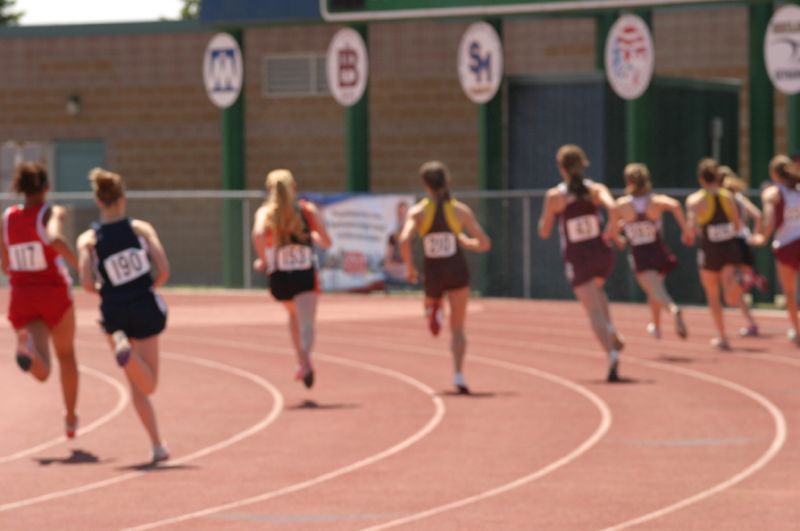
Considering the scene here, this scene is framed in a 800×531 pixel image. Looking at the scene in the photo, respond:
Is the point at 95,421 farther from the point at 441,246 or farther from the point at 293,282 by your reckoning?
the point at 441,246

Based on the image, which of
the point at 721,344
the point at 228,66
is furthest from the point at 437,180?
the point at 228,66

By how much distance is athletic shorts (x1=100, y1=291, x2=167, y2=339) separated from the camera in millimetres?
13336

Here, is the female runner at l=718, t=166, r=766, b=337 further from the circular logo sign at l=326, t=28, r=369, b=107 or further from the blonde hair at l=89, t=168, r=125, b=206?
the circular logo sign at l=326, t=28, r=369, b=107

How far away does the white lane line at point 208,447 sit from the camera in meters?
11.6

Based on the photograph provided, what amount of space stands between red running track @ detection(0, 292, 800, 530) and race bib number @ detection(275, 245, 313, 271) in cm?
111

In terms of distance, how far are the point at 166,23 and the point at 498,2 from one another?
1204 centimetres

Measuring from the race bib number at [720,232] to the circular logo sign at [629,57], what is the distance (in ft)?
31.0

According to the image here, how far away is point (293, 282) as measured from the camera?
17.3m

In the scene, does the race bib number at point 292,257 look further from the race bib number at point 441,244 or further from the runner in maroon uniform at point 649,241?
the runner in maroon uniform at point 649,241

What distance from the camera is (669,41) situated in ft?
133

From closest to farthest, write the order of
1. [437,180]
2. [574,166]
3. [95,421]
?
[95,421] → [437,180] → [574,166]

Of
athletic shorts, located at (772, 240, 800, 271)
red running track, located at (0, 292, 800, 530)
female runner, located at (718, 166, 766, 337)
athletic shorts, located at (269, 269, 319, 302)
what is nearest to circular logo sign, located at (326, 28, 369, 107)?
red running track, located at (0, 292, 800, 530)

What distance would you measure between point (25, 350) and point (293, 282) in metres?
3.66

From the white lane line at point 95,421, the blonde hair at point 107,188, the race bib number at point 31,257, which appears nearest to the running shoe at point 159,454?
the white lane line at point 95,421
